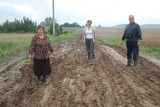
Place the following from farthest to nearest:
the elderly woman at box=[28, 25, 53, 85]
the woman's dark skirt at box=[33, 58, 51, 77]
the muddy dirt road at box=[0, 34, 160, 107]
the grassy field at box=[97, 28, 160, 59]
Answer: the grassy field at box=[97, 28, 160, 59]
the woman's dark skirt at box=[33, 58, 51, 77]
the elderly woman at box=[28, 25, 53, 85]
the muddy dirt road at box=[0, 34, 160, 107]

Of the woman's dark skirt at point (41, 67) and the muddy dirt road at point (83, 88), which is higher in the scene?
the woman's dark skirt at point (41, 67)

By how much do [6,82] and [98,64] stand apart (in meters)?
4.43

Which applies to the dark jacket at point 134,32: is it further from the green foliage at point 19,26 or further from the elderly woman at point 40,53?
the green foliage at point 19,26

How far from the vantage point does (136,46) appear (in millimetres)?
14133

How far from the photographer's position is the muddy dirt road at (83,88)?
8289 millimetres

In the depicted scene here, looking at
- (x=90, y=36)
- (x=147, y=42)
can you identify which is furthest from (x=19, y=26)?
(x=90, y=36)

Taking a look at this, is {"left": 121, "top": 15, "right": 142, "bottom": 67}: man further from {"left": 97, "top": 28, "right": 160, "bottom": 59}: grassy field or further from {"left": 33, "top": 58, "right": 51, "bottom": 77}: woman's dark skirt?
{"left": 97, "top": 28, "right": 160, "bottom": 59}: grassy field

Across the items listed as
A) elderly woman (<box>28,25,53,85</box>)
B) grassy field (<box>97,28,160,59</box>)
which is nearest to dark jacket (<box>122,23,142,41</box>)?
elderly woman (<box>28,25,53,85</box>)

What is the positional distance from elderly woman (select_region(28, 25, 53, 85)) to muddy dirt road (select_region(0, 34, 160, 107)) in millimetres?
283

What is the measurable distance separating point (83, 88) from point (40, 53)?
1.70 m

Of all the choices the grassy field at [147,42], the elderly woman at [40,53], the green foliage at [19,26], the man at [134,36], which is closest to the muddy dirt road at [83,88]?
the elderly woman at [40,53]

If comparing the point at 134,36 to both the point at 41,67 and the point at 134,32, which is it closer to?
the point at 134,32

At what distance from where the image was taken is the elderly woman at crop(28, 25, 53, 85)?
33.9 ft

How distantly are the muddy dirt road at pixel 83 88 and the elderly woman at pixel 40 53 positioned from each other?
283 mm
